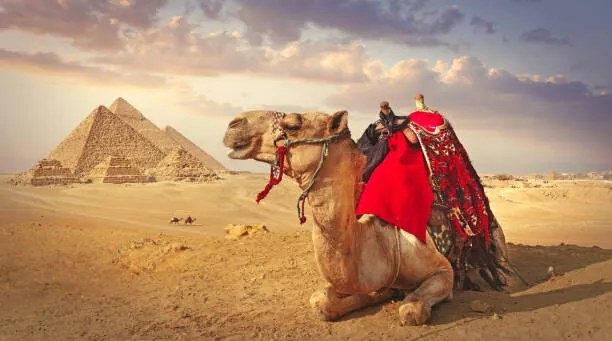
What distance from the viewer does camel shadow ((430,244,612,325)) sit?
480 cm

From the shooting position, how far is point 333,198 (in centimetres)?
398

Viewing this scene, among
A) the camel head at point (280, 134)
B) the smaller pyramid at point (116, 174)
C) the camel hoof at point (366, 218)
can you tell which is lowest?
the camel hoof at point (366, 218)

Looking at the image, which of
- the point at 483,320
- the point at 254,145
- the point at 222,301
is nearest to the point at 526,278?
the point at 483,320

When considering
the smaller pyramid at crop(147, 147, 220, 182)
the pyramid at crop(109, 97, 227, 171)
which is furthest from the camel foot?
the pyramid at crop(109, 97, 227, 171)

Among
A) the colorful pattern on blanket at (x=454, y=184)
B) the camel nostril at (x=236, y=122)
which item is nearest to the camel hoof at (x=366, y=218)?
the colorful pattern on blanket at (x=454, y=184)

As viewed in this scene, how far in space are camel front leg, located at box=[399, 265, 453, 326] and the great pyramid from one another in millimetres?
51587

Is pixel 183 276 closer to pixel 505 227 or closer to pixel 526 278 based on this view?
pixel 526 278

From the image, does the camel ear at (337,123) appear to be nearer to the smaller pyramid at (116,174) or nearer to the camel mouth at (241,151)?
the camel mouth at (241,151)

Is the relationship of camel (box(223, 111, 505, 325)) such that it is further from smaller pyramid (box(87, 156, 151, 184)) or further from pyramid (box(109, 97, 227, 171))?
pyramid (box(109, 97, 227, 171))

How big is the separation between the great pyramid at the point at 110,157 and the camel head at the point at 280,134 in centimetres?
5194

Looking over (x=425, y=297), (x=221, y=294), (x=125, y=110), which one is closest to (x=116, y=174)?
(x=221, y=294)

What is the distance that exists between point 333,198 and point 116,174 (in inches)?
2088

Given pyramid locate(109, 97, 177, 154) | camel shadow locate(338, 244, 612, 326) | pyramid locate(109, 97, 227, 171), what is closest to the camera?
camel shadow locate(338, 244, 612, 326)

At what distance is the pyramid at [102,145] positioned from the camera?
70.2 m
